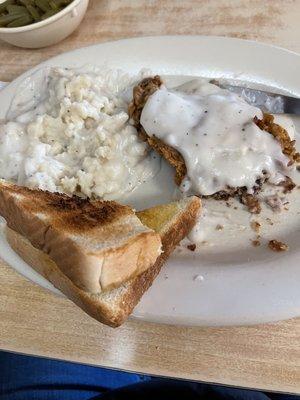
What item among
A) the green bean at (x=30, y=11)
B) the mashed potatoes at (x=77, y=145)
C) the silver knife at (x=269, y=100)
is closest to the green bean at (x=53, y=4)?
the green bean at (x=30, y=11)

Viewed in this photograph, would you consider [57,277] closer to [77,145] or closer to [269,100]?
[77,145]

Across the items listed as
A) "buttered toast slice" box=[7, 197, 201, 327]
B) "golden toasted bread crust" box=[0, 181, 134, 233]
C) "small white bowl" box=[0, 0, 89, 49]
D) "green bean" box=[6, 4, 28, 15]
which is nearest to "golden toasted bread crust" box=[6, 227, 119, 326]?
"buttered toast slice" box=[7, 197, 201, 327]

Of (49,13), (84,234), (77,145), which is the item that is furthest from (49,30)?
(84,234)

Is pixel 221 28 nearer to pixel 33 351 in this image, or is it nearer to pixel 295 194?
pixel 295 194

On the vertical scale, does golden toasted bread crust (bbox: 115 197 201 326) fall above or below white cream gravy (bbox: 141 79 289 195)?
below

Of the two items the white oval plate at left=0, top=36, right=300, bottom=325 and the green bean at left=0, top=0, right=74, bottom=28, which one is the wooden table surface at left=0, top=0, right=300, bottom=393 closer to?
the white oval plate at left=0, top=36, right=300, bottom=325

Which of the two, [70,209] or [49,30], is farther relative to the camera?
[49,30]

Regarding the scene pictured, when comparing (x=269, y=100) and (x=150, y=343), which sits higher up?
(x=269, y=100)
